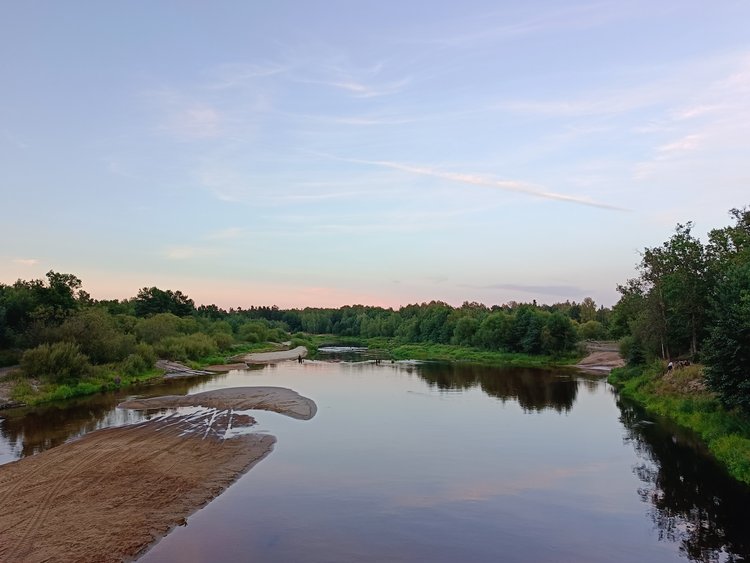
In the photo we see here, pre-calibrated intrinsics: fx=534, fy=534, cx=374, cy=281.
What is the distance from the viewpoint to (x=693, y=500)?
1994cm

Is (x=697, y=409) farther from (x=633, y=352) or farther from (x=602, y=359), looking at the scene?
(x=602, y=359)

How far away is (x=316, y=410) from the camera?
3872cm

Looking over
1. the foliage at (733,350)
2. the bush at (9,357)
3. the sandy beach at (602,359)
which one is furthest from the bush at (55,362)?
the sandy beach at (602,359)

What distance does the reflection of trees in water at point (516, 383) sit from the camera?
4570 cm

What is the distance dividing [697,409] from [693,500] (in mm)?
14143

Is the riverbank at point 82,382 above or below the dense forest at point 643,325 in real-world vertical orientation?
below

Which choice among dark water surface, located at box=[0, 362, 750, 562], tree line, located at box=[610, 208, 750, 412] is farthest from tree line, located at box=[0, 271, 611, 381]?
tree line, located at box=[610, 208, 750, 412]

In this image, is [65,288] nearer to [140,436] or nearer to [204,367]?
[204,367]

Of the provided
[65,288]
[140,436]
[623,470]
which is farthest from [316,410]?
[65,288]

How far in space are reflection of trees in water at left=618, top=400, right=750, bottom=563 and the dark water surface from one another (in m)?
0.06

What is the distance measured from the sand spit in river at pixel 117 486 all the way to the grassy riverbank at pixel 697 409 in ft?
69.6

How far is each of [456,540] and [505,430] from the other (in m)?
17.2

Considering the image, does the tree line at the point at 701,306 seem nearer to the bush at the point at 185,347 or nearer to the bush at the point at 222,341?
the bush at the point at 185,347

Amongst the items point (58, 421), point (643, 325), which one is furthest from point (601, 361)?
point (58, 421)
